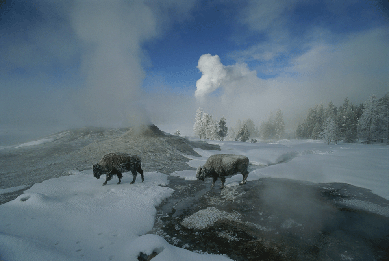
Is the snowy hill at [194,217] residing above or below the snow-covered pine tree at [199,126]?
below

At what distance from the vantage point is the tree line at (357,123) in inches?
1315

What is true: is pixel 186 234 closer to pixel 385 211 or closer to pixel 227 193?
pixel 227 193

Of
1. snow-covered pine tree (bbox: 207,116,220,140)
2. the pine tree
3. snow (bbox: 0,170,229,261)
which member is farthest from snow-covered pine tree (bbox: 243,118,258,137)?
snow (bbox: 0,170,229,261)

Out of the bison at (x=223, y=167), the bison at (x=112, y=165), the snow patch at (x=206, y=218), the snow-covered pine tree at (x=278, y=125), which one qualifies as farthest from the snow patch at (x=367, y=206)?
the snow-covered pine tree at (x=278, y=125)

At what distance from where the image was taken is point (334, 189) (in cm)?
922

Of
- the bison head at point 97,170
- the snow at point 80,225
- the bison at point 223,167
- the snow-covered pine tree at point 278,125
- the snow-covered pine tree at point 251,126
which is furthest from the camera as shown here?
the snow-covered pine tree at point 251,126

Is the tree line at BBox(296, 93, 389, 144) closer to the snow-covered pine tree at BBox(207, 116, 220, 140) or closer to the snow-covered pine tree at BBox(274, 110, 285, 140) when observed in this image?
the snow-covered pine tree at BBox(274, 110, 285, 140)

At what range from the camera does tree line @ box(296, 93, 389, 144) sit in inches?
1315

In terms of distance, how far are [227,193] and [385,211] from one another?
6.60 metres

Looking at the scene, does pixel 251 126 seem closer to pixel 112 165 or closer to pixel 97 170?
pixel 112 165

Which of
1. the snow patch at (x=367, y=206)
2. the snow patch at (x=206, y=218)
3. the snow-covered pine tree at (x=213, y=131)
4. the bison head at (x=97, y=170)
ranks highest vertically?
the snow-covered pine tree at (x=213, y=131)

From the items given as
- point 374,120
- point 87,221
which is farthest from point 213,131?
point 87,221

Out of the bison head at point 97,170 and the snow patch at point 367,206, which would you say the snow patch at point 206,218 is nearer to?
the snow patch at point 367,206

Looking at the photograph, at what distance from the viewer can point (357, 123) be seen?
47.2 m
